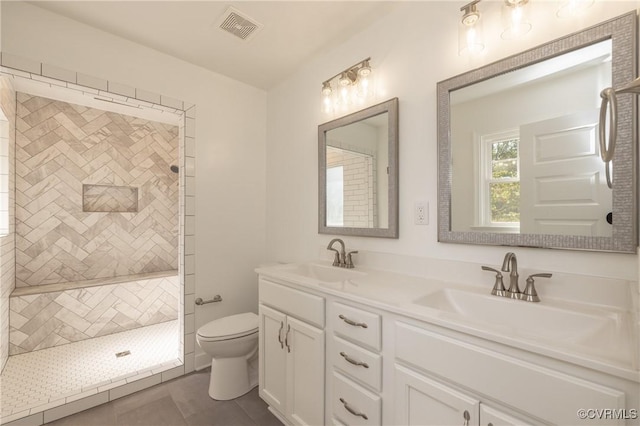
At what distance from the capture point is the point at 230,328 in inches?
76.4

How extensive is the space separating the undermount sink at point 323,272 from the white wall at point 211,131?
2.79 feet

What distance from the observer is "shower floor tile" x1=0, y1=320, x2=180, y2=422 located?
1789 millimetres

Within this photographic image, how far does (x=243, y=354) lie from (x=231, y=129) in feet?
6.10

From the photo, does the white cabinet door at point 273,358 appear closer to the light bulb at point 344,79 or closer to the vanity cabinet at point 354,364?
the vanity cabinet at point 354,364

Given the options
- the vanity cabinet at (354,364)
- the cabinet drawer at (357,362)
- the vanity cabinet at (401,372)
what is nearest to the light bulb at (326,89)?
the vanity cabinet at (401,372)

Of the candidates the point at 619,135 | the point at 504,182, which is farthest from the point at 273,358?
the point at 619,135

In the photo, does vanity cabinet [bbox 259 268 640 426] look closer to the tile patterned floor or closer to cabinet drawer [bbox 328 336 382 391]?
cabinet drawer [bbox 328 336 382 391]

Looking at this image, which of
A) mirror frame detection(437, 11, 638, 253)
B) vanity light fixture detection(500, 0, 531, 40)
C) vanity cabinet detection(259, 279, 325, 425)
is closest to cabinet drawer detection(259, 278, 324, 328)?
vanity cabinet detection(259, 279, 325, 425)

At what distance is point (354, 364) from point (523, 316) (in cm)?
70

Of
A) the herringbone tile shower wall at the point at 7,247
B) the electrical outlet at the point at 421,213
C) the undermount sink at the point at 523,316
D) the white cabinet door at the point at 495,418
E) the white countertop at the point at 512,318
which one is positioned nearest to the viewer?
the white countertop at the point at 512,318

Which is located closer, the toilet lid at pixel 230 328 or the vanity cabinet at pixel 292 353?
the vanity cabinet at pixel 292 353

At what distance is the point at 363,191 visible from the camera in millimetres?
1857

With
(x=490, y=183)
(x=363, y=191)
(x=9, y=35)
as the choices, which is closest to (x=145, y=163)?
(x=9, y=35)

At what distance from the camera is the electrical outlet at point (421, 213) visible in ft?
4.99
